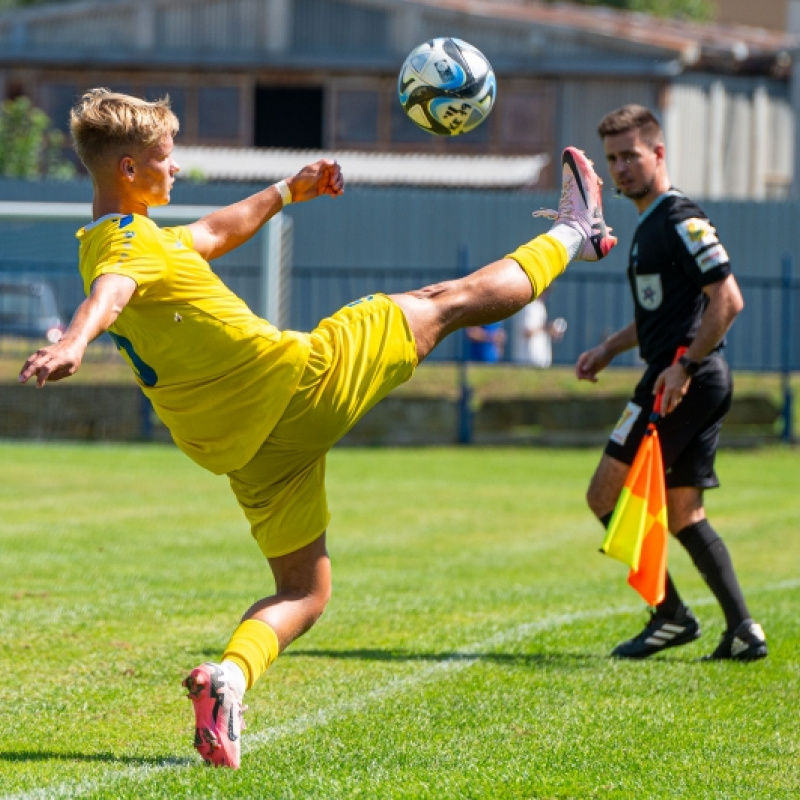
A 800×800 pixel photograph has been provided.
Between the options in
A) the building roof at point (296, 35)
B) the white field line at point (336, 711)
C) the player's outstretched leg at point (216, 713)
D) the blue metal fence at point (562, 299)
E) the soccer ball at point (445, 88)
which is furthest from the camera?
the building roof at point (296, 35)

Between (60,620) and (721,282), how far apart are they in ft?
11.3

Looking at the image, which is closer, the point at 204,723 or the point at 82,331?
the point at 82,331

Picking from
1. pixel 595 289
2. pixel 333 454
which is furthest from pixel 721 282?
pixel 595 289

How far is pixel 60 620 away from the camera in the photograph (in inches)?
269

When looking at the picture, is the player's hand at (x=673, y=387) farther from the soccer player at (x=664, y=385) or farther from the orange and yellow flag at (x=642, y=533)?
the orange and yellow flag at (x=642, y=533)

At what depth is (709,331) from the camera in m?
6.07

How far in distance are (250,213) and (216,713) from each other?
1.92 m

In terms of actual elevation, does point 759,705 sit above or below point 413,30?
below

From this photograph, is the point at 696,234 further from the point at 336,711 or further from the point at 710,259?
the point at 336,711

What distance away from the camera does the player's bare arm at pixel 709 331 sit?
19.9 feet

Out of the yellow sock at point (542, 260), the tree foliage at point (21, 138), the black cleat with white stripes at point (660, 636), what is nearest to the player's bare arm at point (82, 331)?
the yellow sock at point (542, 260)

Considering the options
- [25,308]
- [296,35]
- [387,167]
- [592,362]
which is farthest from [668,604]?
[296,35]

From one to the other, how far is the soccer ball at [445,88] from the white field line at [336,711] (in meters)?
2.22

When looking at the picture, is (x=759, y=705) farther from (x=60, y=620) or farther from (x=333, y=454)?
(x=333, y=454)
